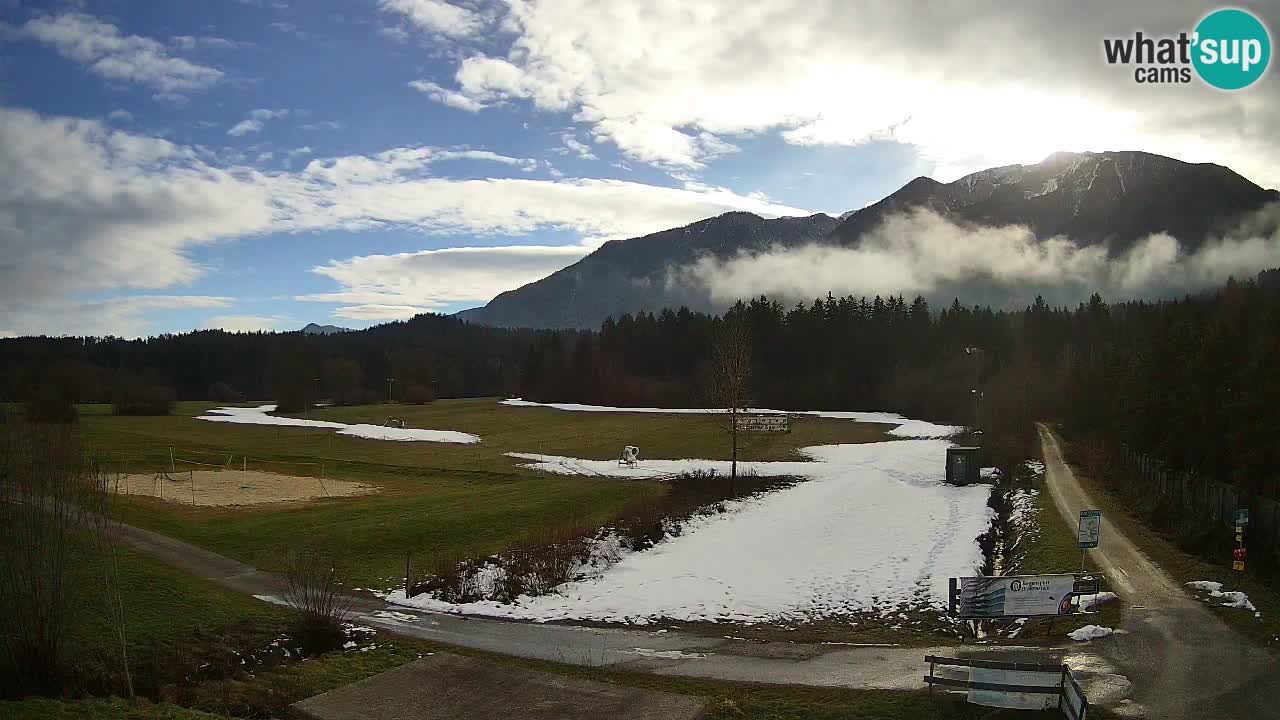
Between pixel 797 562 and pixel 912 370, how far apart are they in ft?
256

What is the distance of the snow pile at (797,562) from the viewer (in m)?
22.5

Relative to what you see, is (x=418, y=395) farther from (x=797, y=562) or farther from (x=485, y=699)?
(x=485, y=699)

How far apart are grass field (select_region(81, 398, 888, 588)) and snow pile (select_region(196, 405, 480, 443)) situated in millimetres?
2596

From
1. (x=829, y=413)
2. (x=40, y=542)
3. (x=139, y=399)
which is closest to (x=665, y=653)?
(x=40, y=542)

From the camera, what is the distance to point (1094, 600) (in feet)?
67.4

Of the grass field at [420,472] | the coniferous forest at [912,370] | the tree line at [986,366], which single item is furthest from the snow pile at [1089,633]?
the grass field at [420,472]

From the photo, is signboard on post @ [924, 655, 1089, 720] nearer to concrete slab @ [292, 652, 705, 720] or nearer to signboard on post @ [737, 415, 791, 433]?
concrete slab @ [292, 652, 705, 720]

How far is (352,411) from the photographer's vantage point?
116m

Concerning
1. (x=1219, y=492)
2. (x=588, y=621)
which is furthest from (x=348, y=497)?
(x=1219, y=492)

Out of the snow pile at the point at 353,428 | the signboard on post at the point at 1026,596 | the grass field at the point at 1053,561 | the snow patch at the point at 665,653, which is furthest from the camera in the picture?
the snow pile at the point at 353,428

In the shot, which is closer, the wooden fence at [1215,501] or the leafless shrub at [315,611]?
the leafless shrub at [315,611]

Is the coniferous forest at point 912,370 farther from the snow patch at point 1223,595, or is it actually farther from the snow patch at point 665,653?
the snow patch at point 665,653

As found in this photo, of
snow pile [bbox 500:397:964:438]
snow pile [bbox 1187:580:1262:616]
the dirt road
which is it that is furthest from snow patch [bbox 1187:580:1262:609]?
snow pile [bbox 500:397:964:438]

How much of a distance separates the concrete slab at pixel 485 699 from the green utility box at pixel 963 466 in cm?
3822
